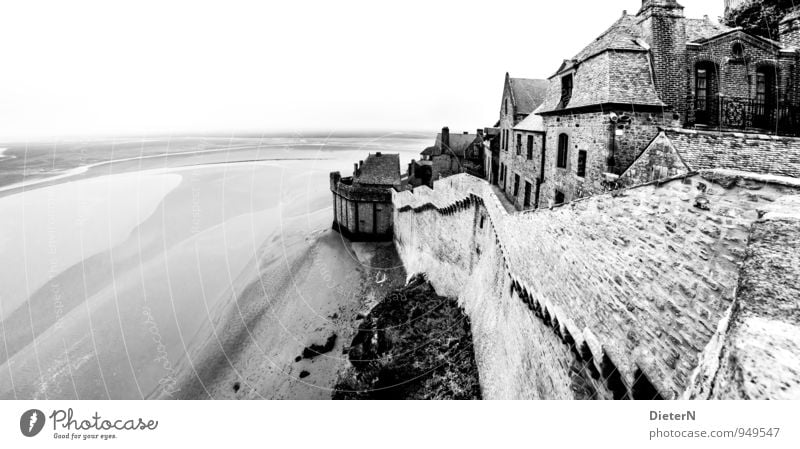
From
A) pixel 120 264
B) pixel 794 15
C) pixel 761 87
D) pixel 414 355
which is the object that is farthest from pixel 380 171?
pixel 794 15

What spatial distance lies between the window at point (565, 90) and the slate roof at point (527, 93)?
32.8ft

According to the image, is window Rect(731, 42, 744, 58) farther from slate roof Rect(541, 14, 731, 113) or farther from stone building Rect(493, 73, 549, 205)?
stone building Rect(493, 73, 549, 205)

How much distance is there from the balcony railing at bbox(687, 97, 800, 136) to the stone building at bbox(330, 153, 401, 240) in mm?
20853

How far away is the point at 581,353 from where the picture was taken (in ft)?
21.7

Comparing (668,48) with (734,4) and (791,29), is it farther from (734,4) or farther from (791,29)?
(734,4)

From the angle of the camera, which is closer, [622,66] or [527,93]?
[622,66]

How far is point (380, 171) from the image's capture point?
3306 centimetres

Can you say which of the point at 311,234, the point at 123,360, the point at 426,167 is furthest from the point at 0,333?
the point at 426,167

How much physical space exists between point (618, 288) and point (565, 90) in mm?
13248

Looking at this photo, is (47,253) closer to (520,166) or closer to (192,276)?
(192,276)

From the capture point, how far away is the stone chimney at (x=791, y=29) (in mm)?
13617

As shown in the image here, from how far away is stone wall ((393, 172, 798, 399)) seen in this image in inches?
172

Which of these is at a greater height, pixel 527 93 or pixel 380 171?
pixel 527 93

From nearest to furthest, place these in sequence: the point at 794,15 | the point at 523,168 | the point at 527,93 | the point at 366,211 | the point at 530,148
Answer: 1. the point at 794,15
2. the point at 530,148
3. the point at 523,168
4. the point at 527,93
5. the point at 366,211
